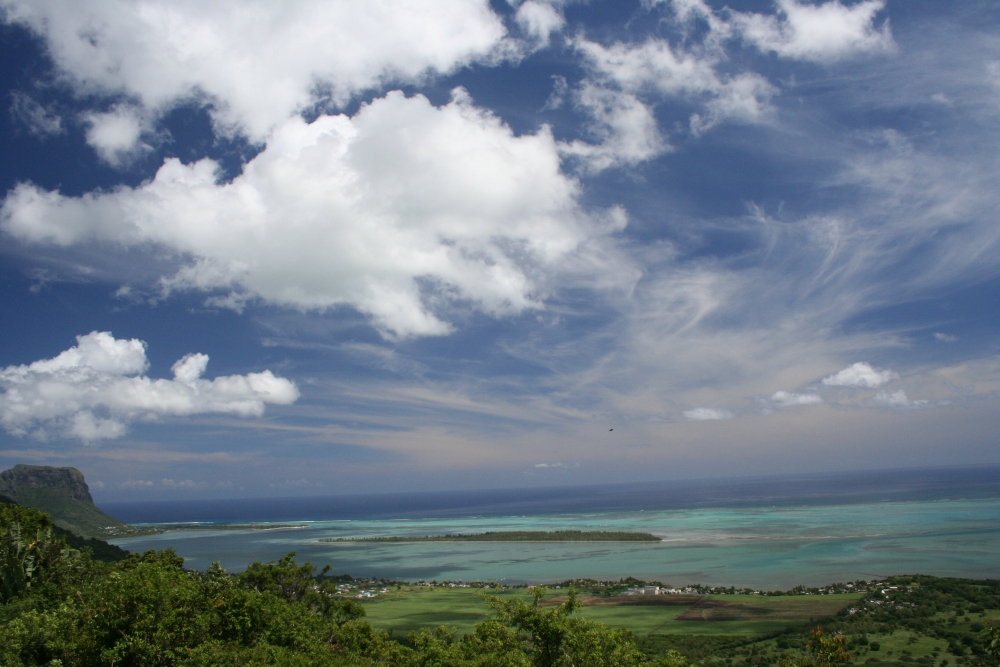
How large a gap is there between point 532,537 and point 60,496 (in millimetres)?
119183

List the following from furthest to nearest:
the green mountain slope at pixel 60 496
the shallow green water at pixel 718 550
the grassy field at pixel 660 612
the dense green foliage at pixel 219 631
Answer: the green mountain slope at pixel 60 496 → the shallow green water at pixel 718 550 → the grassy field at pixel 660 612 → the dense green foliage at pixel 219 631

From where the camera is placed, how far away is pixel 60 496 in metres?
146

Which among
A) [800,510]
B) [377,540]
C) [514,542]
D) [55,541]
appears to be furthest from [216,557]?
[800,510]

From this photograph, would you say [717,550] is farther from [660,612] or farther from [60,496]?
[60,496]

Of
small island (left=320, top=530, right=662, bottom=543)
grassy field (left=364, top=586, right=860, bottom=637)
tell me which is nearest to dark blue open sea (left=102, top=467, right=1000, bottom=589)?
small island (left=320, top=530, right=662, bottom=543)

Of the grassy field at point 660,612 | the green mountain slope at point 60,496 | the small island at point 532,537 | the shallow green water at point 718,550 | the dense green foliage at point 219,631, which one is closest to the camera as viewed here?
the dense green foliage at point 219,631

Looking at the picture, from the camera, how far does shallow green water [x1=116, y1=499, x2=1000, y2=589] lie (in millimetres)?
65938

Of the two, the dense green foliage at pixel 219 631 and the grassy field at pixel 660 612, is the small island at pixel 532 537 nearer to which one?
the grassy field at pixel 660 612

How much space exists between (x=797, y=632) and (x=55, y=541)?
4585 cm

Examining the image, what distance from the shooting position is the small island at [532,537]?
106 m

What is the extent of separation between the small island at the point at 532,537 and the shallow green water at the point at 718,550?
4.63 meters

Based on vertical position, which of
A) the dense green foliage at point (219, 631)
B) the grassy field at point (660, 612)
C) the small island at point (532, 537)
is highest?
the dense green foliage at point (219, 631)

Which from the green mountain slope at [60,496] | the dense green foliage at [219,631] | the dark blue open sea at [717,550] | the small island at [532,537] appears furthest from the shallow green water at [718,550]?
the dense green foliage at [219,631]

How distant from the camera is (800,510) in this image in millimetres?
141375
